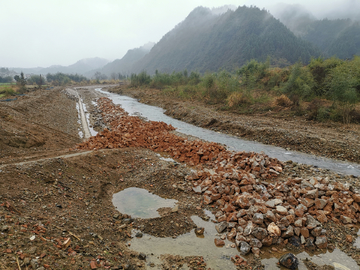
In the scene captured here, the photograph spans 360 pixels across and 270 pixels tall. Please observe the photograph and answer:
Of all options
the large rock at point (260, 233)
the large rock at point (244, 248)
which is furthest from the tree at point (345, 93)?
the large rock at point (244, 248)

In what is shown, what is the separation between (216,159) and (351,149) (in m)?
7.48

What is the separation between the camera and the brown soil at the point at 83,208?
3793 millimetres

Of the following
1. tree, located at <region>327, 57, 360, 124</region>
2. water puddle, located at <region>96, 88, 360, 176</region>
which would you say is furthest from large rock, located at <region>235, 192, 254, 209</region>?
tree, located at <region>327, 57, 360, 124</region>

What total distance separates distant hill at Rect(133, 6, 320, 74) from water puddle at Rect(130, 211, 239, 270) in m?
63.0

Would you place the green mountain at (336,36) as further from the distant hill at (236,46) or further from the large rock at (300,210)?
the large rock at (300,210)

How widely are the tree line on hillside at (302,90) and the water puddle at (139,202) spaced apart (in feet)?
50.5

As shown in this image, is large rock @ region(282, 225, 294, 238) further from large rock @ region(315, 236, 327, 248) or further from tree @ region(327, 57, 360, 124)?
tree @ region(327, 57, 360, 124)

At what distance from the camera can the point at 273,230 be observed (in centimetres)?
544

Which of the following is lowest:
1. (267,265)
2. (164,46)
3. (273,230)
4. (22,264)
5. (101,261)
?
(267,265)

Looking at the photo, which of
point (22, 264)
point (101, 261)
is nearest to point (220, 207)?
point (101, 261)

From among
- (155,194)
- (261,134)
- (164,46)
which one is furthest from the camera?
(164,46)

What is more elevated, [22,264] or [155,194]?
[22,264]

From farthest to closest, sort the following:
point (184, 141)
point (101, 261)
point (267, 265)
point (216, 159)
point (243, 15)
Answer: point (243, 15) < point (184, 141) < point (216, 159) < point (267, 265) < point (101, 261)

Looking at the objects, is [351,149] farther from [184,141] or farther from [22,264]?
[22,264]
